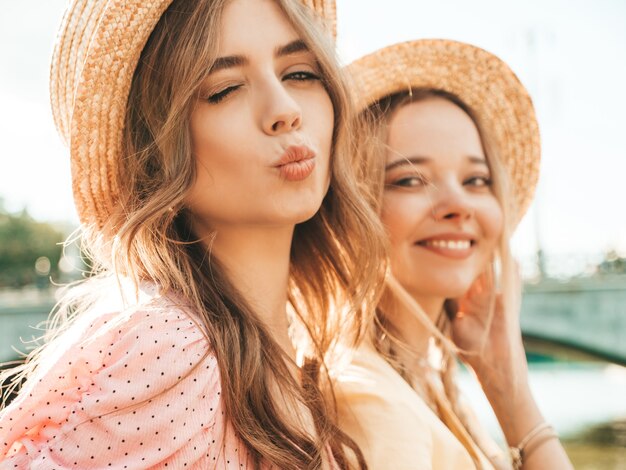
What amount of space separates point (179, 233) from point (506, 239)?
4.47 ft

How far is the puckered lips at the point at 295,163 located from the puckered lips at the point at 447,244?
0.83 metres

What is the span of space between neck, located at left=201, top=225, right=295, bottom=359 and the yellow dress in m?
0.26

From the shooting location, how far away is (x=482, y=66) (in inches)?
104

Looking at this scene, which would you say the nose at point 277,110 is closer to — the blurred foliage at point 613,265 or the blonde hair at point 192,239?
the blonde hair at point 192,239

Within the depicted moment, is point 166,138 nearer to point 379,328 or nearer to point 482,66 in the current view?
point 379,328

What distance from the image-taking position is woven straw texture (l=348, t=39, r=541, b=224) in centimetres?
248

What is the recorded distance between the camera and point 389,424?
179 centimetres

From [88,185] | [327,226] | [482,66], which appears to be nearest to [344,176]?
[327,226]

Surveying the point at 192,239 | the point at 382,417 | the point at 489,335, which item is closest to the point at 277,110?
the point at 192,239

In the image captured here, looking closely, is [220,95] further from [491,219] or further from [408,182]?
[491,219]

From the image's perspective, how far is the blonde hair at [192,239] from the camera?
146cm

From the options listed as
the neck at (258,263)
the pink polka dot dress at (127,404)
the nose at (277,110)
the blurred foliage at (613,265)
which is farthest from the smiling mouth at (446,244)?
the blurred foliage at (613,265)

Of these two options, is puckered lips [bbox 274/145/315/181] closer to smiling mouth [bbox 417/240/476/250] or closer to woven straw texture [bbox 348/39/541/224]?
woven straw texture [bbox 348/39/541/224]

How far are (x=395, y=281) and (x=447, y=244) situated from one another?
220 mm
